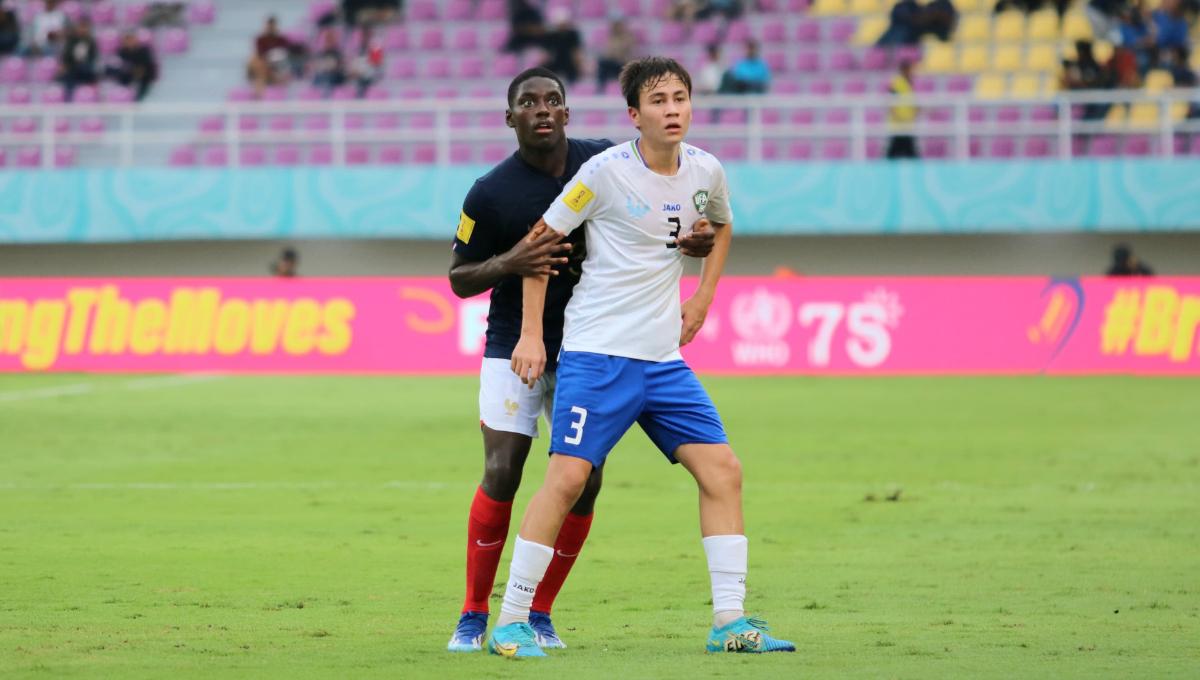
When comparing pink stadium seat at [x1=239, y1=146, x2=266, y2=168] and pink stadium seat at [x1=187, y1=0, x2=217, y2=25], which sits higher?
pink stadium seat at [x1=187, y1=0, x2=217, y2=25]

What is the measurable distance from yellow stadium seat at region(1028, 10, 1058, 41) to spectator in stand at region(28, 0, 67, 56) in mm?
17575

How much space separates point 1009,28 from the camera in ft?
104

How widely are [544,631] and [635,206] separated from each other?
1685mm

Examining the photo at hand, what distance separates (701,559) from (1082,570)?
1923mm

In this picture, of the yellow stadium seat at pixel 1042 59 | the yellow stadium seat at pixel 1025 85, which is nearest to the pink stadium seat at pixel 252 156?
the yellow stadium seat at pixel 1025 85

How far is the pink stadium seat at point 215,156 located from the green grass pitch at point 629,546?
41.1ft

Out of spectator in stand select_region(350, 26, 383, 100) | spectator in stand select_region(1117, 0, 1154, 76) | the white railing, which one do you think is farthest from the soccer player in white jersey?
spectator in stand select_region(350, 26, 383, 100)

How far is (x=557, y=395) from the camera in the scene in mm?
6570

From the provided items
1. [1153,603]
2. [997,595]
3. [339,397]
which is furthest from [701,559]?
[339,397]

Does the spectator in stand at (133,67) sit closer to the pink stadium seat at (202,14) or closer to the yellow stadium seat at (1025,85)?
the pink stadium seat at (202,14)

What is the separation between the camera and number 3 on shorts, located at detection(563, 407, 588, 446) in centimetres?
649

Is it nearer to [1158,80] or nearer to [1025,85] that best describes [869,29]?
[1025,85]

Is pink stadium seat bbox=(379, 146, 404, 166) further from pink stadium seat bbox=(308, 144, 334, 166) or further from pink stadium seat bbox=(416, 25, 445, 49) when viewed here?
pink stadium seat bbox=(416, 25, 445, 49)

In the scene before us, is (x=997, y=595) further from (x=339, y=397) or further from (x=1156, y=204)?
(x=1156, y=204)
